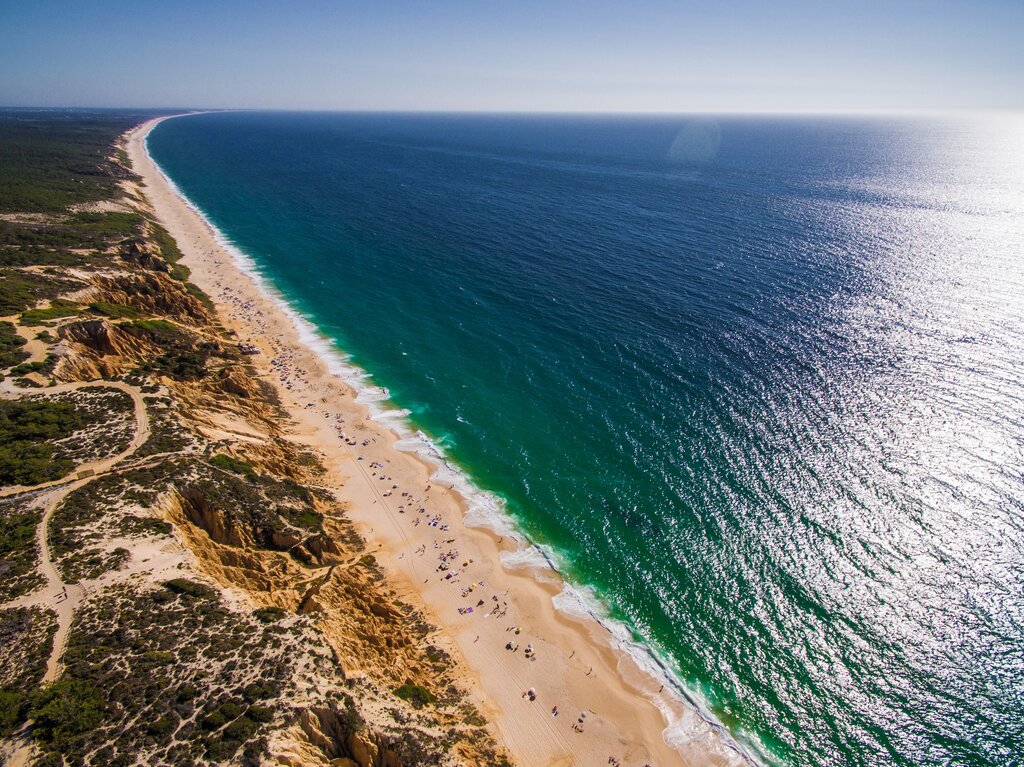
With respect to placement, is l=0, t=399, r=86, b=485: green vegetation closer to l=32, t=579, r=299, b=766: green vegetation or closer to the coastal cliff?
the coastal cliff

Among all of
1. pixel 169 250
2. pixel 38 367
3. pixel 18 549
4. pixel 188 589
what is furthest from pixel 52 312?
pixel 169 250

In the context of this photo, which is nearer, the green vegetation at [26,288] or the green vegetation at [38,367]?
the green vegetation at [38,367]

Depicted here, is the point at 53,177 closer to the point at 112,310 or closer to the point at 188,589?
the point at 112,310

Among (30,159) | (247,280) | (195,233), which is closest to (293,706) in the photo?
(247,280)

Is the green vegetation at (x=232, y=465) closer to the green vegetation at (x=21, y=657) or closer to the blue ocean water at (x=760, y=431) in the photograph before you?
the green vegetation at (x=21, y=657)

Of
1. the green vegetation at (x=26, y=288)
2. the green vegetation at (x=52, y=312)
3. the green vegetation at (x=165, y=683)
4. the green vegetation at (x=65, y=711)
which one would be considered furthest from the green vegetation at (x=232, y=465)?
Result: the green vegetation at (x=26, y=288)

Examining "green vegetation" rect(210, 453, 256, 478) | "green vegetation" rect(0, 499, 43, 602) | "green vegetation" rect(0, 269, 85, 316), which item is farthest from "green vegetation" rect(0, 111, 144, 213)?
"green vegetation" rect(0, 499, 43, 602)
